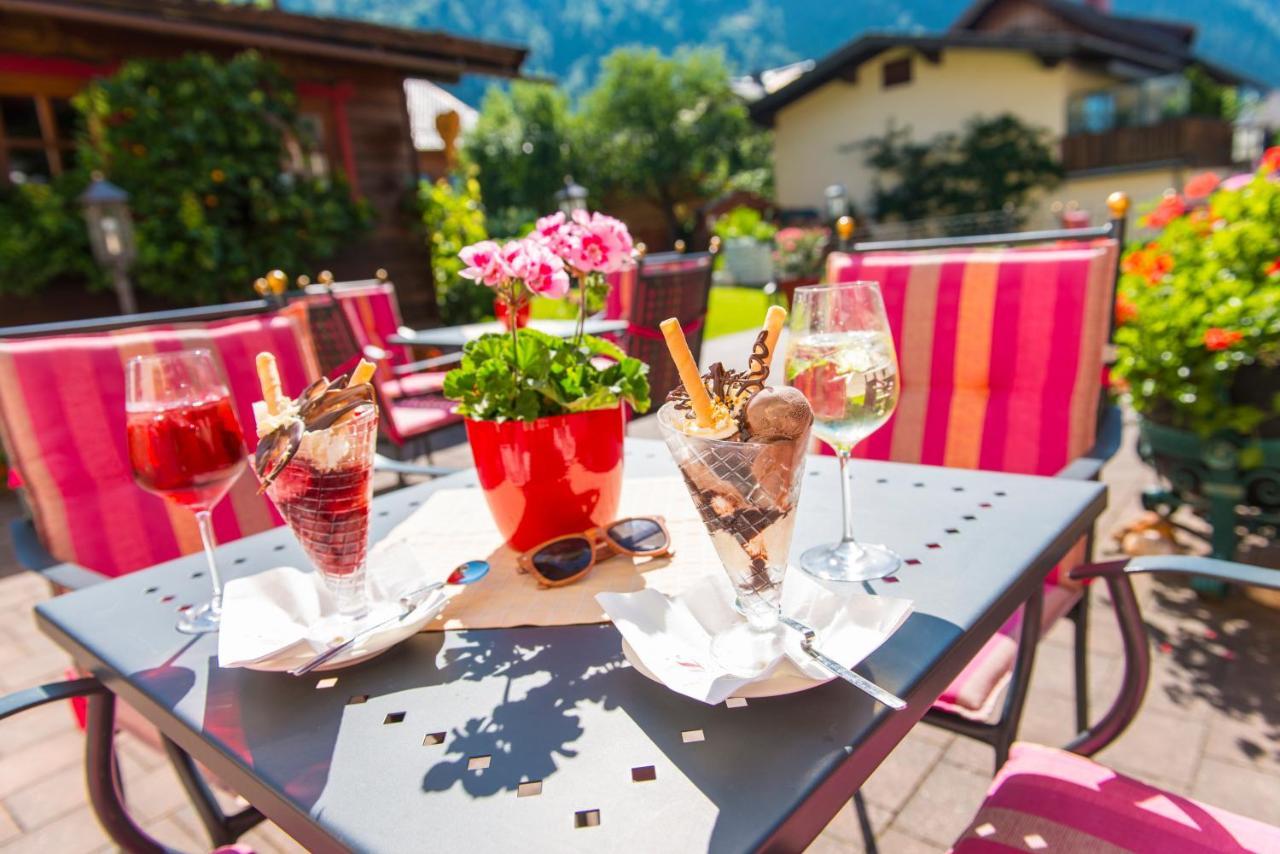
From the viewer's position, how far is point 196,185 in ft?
19.8

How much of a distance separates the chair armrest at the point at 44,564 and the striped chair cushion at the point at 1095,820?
1.31 m

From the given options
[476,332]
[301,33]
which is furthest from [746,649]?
[301,33]

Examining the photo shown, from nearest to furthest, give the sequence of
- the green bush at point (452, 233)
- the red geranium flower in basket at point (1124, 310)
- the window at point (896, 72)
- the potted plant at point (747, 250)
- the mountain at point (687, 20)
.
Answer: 1. the red geranium flower in basket at point (1124, 310)
2. the green bush at point (452, 233)
3. the potted plant at point (747, 250)
4. the window at point (896, 72)
5. the mountain at point (687, 20)

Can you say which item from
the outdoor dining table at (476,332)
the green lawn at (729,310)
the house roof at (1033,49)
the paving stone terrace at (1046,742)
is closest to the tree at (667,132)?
the house roof at (1033,49)

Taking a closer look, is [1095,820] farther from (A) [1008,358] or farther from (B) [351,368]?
(B) [351,368]

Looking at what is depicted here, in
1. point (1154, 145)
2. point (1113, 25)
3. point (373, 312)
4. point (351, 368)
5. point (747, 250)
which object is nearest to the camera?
point (351, 368)

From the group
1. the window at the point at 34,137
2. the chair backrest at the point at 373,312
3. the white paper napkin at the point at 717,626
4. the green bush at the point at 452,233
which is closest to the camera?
the white paper napkin at the point at 717,626

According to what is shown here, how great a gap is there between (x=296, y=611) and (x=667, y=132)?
106ft

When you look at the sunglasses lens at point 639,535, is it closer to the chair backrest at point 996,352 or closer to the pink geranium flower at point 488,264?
the pink geranium flower at point 488,264

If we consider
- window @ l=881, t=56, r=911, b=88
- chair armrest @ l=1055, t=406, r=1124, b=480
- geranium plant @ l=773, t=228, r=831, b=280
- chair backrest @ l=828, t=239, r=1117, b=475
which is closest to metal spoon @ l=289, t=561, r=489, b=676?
chair armrest @ l=1055, t=406, r=1124, b=480

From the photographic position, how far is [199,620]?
0.92 meters

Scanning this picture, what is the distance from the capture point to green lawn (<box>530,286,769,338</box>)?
8.61 metres

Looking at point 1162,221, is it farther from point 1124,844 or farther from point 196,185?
point 196,185

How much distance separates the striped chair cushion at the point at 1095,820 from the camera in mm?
848
